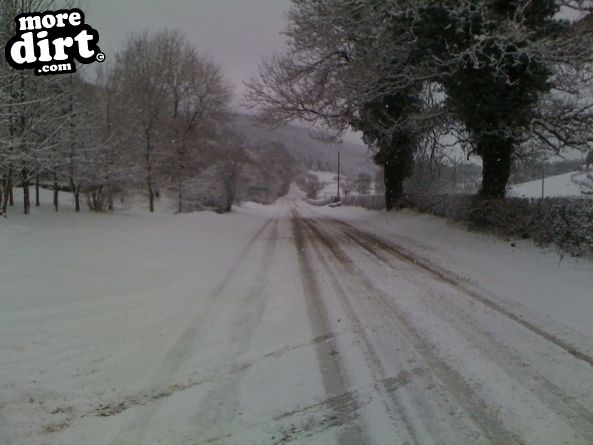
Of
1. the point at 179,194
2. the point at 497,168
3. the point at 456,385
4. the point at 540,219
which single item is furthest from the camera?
the point at 179,194

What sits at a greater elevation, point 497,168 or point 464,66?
point 464,66

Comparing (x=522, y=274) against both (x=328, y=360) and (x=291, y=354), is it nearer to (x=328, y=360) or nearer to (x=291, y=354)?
(x=328, y=360)

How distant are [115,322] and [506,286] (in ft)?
21.0

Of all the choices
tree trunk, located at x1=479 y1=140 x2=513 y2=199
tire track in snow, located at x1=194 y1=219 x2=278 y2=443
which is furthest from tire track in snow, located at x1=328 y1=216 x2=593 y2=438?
tree trunk, located at x1=479 y1=140 x2=513 y2=199

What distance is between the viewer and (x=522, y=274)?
29.6ft

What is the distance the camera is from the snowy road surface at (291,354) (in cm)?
338

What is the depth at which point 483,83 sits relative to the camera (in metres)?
13.2

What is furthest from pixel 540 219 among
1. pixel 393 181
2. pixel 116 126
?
pixel 116 126

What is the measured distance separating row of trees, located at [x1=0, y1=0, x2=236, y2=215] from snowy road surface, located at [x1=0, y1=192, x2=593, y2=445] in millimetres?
5965

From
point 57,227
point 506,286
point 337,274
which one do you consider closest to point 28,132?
point 57,227

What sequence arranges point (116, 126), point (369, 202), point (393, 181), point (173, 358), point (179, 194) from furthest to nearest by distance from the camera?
point (369, 202), point (179, 194), point (393, 181), point (116, 126), point (173, 358)

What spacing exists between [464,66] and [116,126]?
18.7m

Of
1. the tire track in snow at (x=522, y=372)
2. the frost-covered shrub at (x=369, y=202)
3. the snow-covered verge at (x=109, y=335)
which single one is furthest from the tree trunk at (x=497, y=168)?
the frost-covered shrub at (x=369, y=202)

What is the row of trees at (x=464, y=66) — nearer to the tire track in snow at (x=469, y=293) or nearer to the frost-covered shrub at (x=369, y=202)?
the tire track in snow at (x=469, y=293)
